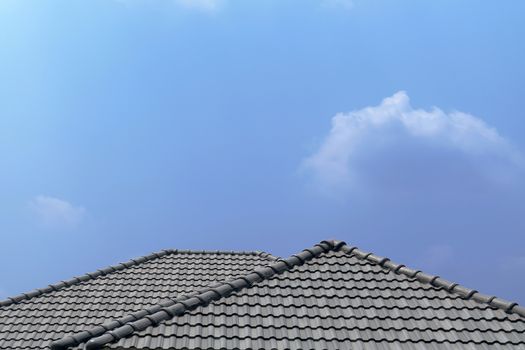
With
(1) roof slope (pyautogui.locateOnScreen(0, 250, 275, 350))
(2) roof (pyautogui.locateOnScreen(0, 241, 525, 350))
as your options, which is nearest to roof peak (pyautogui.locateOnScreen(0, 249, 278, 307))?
(1) roof slope (pyautogui.locateOnScreen(0, 250, 275, 350))

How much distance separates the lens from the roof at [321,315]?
8.89 metres

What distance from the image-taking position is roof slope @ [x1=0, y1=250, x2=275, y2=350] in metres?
13.4

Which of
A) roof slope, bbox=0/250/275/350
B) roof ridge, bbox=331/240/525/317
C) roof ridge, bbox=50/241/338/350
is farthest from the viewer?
roof slope, bbox=0/250/275/350

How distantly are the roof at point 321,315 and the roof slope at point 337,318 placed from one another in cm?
2

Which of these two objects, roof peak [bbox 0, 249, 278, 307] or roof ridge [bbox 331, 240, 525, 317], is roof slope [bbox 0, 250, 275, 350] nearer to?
roof peak [bbox 0, 249, 278, 307]

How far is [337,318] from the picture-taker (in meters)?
9.54

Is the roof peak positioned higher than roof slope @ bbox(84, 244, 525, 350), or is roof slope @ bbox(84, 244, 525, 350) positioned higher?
the roof peak

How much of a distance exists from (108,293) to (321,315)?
23.8 ft

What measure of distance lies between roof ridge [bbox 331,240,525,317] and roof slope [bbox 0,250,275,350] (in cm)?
478

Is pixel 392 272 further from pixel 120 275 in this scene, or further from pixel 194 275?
pixel 120 275

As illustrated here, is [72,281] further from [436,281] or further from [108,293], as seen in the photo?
[436,281]

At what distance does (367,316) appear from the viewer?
380 inches

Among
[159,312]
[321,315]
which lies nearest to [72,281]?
[159,312]

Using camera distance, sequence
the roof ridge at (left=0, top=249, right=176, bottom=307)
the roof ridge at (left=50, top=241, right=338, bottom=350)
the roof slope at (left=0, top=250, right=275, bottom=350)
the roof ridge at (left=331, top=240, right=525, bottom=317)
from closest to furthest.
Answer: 1. the roof ridge at (left=50, top=241, right=338, bottom=350)
2. the roof ridge at (left=331, top=240, right=525, bottom=317)
3. the roof slope at (left=0, top=250, right=275, bottom=350)
4. the roof ridge at (left=0, top=249, right=176, bottom=307)
